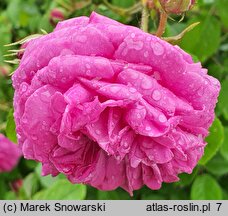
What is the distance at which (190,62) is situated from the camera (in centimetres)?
76

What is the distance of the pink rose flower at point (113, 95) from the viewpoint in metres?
0.70

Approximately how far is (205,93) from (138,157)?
0.42ft

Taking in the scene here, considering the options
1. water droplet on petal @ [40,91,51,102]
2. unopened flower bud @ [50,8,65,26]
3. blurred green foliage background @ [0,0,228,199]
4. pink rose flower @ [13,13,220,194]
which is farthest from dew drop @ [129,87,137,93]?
unopened flower bud @ [50,8,65,26]

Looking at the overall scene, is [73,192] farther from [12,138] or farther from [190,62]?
[190,62]

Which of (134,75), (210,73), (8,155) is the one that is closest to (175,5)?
(134,75)

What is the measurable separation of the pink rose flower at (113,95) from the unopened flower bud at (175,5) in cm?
11

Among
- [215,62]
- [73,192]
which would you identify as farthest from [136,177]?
[215,62]

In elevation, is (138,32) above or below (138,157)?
above

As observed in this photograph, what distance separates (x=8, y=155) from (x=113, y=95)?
0.97 m

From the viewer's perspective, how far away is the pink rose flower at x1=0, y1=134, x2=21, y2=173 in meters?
1.57

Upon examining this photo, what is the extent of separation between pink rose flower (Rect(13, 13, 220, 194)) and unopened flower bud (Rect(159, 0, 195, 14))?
11 centimetres

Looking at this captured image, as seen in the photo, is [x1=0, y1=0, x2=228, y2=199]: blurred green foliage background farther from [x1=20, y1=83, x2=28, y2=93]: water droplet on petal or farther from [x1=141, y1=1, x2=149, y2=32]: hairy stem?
[x1=20, y1=83, x2=28, y2=93]: water droplet on petal

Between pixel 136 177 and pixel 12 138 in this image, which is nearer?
pixel 136 177

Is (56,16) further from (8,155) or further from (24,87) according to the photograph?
(24,87)
